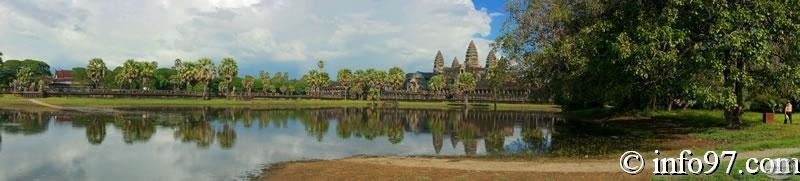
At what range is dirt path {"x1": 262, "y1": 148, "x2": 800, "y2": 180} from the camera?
1783 cm

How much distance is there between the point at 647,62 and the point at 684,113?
79.7 feet

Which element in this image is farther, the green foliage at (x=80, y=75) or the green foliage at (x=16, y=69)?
the green foliage at (x=80, y=75)

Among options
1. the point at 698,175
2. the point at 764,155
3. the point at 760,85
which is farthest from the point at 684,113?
the point at 698,175

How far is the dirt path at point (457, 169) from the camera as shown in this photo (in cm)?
1783

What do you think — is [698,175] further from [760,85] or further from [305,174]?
[760,85]

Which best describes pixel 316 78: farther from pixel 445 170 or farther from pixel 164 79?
pixel 445 170

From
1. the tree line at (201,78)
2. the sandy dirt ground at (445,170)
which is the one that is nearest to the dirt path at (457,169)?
the sandy dirt ground at (445,170)

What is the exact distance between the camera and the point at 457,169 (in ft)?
66.9

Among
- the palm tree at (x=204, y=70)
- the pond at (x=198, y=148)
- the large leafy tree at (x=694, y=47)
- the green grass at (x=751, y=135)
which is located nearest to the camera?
the green grass at (x=751, y=135)

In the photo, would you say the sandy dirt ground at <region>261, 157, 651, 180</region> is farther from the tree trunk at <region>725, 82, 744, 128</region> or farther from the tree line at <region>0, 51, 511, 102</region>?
the tree line at <region>0, 51, 511, 102</region>

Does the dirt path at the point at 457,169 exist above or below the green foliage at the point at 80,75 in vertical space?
below

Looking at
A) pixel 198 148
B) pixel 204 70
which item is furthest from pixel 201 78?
pixel 198 148

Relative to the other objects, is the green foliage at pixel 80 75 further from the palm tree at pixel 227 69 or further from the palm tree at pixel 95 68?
the palm tree at pixel 227 69

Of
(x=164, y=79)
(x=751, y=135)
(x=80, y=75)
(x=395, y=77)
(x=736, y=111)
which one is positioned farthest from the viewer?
(x=80, y=75)
